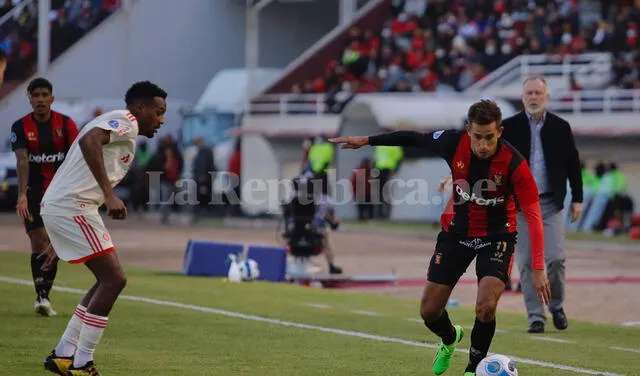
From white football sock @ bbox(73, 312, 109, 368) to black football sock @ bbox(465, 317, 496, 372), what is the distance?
2.36 metres

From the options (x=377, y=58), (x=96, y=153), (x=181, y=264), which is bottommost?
(x=181, y=264)

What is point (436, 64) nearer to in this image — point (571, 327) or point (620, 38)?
point (620, 38)

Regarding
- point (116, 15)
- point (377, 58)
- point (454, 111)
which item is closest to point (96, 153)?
point (454, 111)

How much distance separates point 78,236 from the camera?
29.7 ft

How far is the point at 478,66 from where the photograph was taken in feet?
118

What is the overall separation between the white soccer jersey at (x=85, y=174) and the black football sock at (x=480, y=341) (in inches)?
98.3

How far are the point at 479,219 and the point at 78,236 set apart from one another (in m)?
2.57

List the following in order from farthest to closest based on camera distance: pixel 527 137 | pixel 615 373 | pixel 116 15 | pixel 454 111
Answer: pixel 116 15 < pixel 454 111 < pixel 527 137 < pixel 615 373

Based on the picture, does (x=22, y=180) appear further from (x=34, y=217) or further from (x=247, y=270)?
(x=247, y=270)

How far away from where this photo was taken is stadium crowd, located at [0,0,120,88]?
44938 millimetres

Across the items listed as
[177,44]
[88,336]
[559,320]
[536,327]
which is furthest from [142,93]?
[177,44]

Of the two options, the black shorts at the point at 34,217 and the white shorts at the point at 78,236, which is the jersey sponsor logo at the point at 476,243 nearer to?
the white shorts at the point at 78,236

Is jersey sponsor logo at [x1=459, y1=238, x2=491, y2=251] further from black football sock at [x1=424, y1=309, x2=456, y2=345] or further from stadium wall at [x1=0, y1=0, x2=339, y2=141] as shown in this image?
stadium wall at [x1=0, y1=0, x2=339, y2=141]

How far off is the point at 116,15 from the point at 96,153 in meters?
37.1
